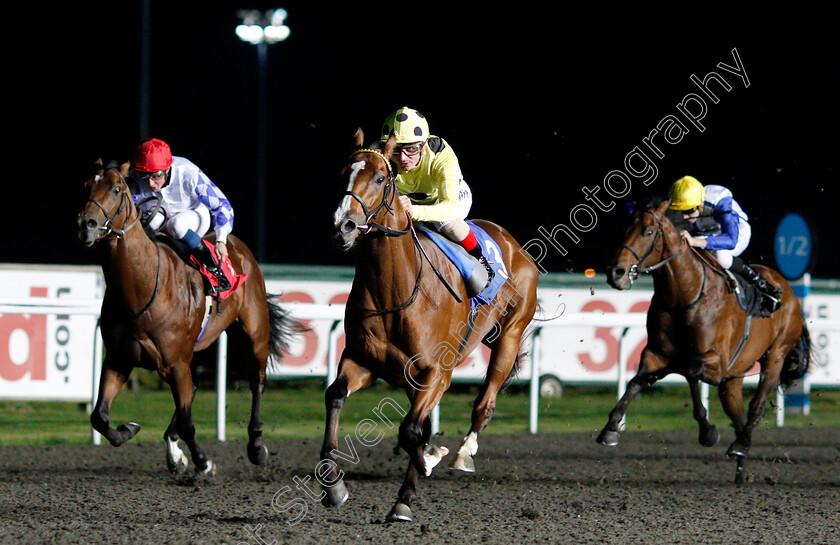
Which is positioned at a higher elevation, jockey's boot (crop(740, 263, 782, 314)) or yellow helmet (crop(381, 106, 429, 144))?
yellow helmet (crop(381, 106, 429, 144))

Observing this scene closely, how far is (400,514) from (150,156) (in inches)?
90.2

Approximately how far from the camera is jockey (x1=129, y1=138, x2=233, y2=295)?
5.10 m

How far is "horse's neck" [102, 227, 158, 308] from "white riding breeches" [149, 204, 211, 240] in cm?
41

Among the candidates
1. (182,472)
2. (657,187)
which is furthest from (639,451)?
(657,187)

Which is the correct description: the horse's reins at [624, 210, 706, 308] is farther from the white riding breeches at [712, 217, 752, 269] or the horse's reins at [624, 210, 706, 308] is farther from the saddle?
the saddle

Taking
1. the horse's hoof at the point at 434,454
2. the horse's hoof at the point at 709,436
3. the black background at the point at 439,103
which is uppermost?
the black background at the point at 439,103

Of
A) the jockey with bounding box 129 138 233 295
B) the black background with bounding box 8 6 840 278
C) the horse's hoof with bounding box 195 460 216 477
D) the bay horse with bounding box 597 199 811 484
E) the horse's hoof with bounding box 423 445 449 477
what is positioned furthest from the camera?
the black background with bounding box 8 6 840 278

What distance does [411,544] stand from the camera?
3840 millimetres

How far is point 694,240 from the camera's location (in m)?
6.20

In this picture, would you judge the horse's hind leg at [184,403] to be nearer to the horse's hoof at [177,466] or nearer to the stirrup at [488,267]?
the horse's hoof at [177,466]

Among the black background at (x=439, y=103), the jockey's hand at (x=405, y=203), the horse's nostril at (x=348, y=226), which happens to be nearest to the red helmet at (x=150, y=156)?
the jockey's hand at (x=405, y=203)

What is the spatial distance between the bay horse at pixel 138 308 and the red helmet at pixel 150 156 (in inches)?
12.5

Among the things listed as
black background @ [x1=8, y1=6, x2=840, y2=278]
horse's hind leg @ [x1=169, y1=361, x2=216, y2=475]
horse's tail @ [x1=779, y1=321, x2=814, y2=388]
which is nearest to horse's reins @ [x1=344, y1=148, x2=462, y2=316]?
horse's hind leg @ [x1=169, y1=361, x2=216, y2=475]

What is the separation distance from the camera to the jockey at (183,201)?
16.7 ft
